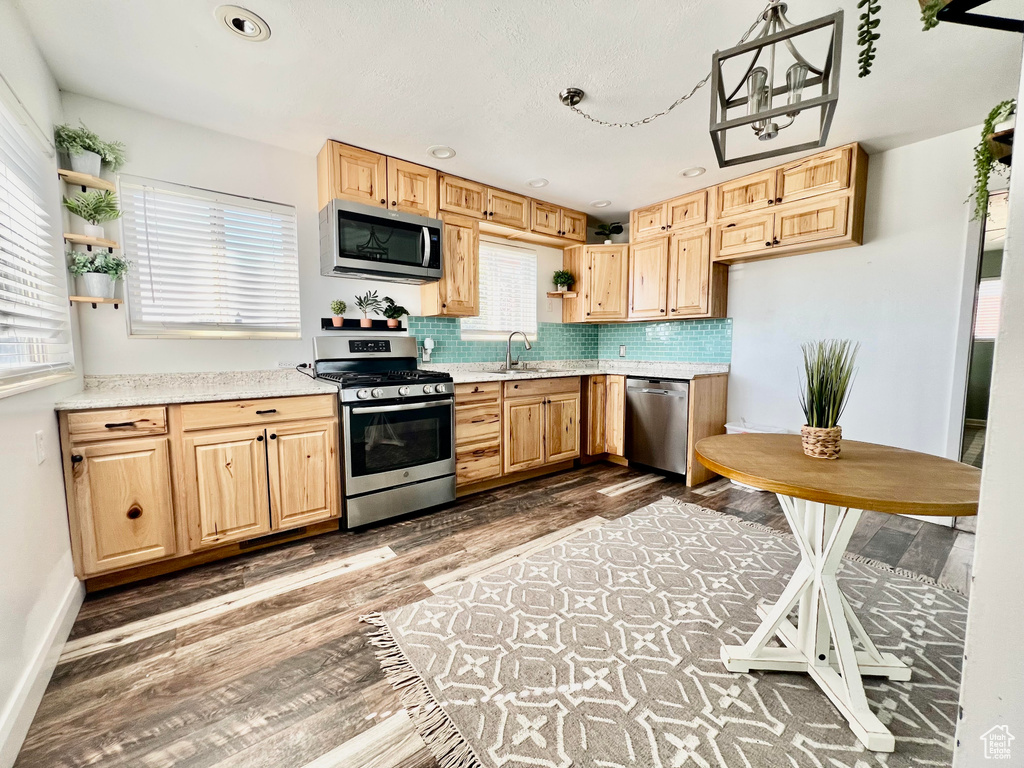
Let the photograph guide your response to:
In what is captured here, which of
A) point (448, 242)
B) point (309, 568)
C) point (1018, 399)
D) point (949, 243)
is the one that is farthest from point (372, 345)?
point (949, 243)

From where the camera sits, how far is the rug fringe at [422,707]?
1.25 meters

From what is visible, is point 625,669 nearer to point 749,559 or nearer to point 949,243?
point 749,559

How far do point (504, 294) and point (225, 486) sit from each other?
9.36 ft

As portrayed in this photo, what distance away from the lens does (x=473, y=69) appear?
2.13m

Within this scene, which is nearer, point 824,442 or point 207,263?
point 824,442

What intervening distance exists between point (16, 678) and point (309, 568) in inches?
42.3

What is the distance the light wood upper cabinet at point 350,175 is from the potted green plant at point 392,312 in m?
0.72

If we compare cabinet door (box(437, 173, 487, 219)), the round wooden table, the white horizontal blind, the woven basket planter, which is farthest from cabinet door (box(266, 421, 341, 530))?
the white horizontal blind

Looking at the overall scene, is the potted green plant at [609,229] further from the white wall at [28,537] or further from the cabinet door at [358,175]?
the white wall at [28,537]

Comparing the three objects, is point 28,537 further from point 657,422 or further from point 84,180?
point 657,422

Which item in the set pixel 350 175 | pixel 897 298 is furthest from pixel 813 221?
pixel 350 175

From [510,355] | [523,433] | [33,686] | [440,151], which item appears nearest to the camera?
[33,686]

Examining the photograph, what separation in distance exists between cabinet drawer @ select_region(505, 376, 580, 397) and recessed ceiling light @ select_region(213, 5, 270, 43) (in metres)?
2.51

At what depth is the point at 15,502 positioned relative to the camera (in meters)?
1.43
